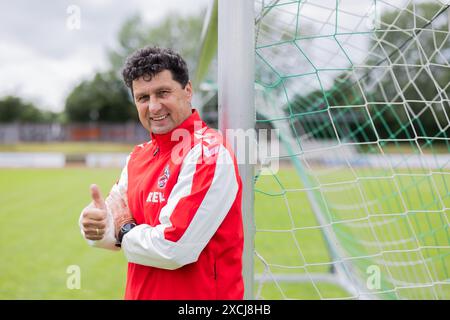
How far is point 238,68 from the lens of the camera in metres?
1.44

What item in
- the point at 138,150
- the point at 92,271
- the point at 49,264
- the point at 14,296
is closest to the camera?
the point at 138,150

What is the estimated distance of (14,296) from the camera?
321 cm

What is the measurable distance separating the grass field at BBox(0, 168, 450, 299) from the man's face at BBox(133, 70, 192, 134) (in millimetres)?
525

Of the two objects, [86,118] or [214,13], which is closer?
[214,13]

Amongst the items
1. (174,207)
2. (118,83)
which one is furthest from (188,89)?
(118,83)

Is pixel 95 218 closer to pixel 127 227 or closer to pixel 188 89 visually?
→ pixel 127 227

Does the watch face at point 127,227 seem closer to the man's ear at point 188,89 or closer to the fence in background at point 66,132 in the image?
the man's ear at point 188,89

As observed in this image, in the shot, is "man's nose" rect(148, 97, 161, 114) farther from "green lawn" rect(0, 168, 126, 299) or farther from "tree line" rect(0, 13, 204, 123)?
"tree line" rect(0, 13, 204, 123)

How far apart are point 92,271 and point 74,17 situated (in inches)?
102

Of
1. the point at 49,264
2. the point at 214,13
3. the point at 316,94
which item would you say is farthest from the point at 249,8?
the point at 49,264

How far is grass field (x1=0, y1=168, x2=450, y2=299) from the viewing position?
2815 millimetres

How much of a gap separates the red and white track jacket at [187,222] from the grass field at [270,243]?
0.33m

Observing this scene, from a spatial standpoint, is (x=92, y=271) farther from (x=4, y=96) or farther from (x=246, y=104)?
(x=4, y=96)

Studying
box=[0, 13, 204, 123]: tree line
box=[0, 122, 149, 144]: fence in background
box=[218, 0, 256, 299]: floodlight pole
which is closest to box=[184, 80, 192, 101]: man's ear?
box=[218, 0, 256, 299]: floodlight pole
